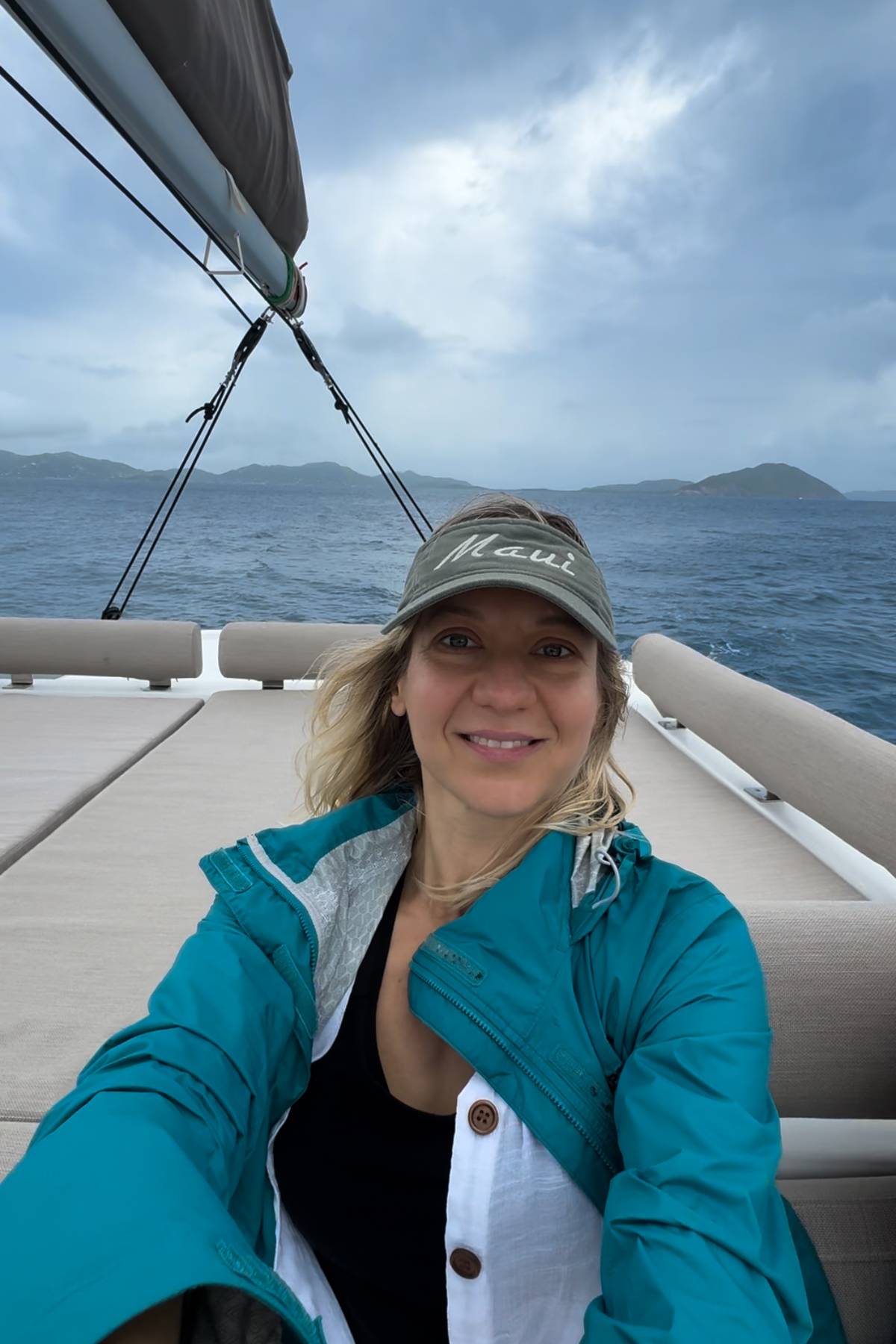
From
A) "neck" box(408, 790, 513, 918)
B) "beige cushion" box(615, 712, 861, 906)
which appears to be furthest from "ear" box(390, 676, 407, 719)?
"beige cushion" box(615, 712, 861, 906)

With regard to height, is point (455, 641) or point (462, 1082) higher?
point (455, 641)

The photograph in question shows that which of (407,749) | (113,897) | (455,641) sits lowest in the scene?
(113,897)

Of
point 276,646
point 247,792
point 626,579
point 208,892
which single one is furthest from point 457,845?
point 626,579

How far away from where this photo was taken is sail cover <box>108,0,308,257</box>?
5.72 ft

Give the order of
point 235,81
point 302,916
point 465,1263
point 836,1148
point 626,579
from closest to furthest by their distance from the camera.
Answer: point 465,1263, point 302,916, point 836,1148, point 235,81, point 626,579

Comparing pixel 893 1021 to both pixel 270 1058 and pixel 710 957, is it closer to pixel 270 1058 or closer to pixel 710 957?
pixel 710 957

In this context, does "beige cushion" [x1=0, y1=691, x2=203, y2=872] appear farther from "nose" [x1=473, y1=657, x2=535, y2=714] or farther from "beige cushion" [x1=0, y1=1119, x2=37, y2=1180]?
"nose" [x1=473, y1=657, x2=535, y2=714]

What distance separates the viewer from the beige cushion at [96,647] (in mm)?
4008

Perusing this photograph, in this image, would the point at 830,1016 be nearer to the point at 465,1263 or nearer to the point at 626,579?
the point at 465,1263

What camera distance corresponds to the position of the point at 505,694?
40.5 inches

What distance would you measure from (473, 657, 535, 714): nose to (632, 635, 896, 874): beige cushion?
1408 millimetres

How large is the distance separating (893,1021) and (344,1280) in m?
0.77

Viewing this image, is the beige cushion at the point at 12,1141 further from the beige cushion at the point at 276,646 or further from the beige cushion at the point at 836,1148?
the beige cushion at the point at 276,646

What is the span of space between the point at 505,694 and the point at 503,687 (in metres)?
0.01
